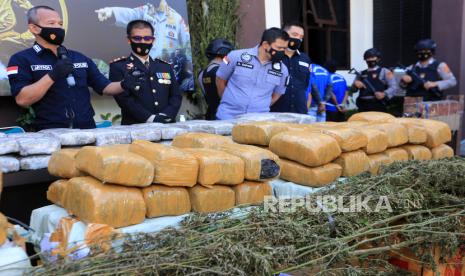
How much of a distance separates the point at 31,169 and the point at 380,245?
1.69m

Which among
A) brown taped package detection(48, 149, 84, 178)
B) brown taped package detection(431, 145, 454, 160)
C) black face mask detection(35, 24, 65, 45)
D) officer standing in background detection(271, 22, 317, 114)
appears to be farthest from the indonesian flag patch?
brown taped package detection(431, 145, 454, 160)

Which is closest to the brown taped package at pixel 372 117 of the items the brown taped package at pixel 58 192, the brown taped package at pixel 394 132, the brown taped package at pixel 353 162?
the brown taped package at pixel 394 132

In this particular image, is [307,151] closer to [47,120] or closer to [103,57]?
[47,120]

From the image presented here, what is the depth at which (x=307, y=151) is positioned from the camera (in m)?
2.31

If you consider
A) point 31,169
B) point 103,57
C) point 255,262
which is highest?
point 103,57

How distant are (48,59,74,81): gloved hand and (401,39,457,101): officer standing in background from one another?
495 cm

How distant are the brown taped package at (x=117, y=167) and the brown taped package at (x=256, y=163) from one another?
1.63 feet

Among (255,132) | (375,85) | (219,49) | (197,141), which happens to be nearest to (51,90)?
(197,141)

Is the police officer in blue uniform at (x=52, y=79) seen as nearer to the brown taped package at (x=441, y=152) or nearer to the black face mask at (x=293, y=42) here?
the black face mask at (x=293, y=42)

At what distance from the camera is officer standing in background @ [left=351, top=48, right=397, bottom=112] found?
19.6ft

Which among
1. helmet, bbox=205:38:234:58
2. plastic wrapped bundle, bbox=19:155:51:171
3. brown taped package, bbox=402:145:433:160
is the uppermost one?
helmet, bbox=205:38:234:58

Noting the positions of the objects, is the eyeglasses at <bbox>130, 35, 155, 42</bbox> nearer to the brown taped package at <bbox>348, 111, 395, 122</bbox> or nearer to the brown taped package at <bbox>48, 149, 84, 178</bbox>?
the brown taped package at <bbox>48, 149, 84, 178</bbox>

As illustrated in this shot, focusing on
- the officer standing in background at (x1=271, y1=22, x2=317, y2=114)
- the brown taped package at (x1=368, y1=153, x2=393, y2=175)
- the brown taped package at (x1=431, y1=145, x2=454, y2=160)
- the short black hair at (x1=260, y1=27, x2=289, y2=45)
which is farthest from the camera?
the officer standing in background at (x1=271, y1=22, x2=317, y2=114)

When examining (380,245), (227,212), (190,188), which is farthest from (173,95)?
(380,245)
